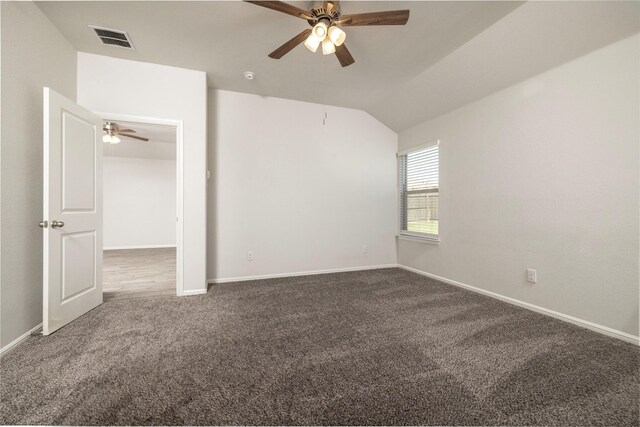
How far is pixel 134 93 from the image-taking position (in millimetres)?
2828

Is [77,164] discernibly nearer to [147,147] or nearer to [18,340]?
[18,340]

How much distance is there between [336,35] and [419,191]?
9.40ft

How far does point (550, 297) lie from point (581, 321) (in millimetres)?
267

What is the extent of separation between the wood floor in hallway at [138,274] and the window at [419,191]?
144 inches

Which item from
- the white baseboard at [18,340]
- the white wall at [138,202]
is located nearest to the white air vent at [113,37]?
the white baseboard at [18,340]

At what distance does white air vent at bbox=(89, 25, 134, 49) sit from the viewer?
2338 millimetres

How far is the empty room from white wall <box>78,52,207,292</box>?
0.9 inches

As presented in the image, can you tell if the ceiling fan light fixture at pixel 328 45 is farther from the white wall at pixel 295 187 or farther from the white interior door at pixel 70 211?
the white interior door at pixel 70 211

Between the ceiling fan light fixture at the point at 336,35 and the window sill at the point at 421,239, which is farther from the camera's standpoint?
the window sill at the point at 421,239

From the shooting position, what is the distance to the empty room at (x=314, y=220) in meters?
1.42

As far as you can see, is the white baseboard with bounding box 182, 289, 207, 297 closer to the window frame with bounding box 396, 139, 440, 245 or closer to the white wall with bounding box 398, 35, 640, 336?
the window frame with bounding box 396, 139, 440, 245

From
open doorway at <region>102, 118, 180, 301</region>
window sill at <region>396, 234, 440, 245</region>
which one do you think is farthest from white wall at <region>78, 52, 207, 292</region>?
window sill at <region>396, 234, 440, 245</region>

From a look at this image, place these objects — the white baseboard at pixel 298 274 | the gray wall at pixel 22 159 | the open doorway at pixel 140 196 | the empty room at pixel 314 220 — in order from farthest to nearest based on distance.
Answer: the open doorway at pixel 140 196
the white baseboard at pixel 298 274
the gray wall at pixel 22 159
the empty room at pixel 314 220

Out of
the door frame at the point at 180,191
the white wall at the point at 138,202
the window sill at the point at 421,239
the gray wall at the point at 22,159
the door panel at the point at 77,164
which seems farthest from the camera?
the white wall at the point at 138,202
